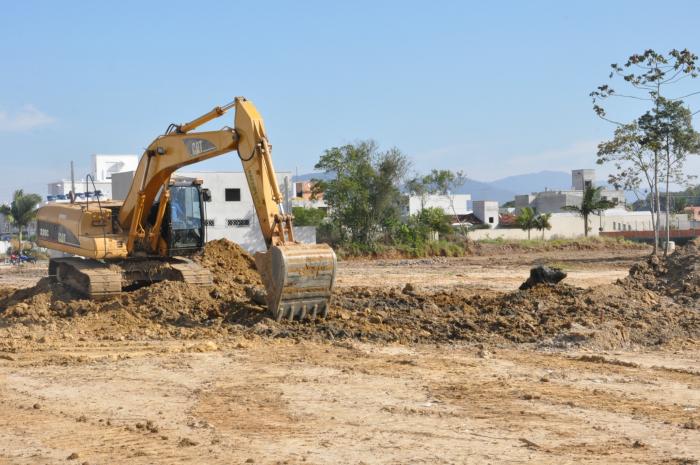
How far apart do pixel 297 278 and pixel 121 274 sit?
17.5 ft

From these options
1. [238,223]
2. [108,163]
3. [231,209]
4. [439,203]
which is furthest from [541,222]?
[108,163]

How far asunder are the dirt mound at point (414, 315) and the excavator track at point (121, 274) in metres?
0.26

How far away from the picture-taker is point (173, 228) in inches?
733

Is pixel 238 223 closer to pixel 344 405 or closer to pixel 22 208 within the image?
pixel 22 208

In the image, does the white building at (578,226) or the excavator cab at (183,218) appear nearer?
the excavator cab at (183,218)

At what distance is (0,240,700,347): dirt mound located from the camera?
14562 millimetres

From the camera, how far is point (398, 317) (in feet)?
52.2

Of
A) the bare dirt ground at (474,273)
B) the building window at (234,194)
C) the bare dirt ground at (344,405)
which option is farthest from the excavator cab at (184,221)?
the building window at (234,194)

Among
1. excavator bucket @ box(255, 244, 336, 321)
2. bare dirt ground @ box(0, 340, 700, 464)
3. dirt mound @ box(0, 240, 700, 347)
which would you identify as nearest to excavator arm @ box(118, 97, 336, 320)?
excavator bucket @ box(255, 244, 336, 321)

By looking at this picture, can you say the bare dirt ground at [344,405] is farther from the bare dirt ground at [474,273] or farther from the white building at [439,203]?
the white building at [439,203]

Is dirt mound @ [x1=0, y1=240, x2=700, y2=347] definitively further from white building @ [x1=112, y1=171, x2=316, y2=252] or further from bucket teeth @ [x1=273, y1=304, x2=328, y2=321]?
white building @ [x1=112, y1=171, x2=316, y2=252]

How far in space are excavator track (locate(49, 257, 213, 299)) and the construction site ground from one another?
0.56 m

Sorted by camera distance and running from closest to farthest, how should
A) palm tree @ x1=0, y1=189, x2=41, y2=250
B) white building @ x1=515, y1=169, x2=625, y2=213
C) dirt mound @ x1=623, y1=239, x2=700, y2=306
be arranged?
dirt mound @ x1=623, y1=239, x2=700, y2=306 → palm tree @ x1=0, y1=189, x2=41, y2=250 → white building @ x1=515, y1=169, x2=625, y2=213

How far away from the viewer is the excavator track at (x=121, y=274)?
695 inches
